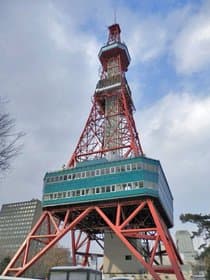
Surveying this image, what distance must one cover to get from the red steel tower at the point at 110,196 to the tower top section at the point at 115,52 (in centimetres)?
393

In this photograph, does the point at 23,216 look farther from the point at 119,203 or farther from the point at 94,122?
the point at 119,203

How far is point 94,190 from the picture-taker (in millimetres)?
40406

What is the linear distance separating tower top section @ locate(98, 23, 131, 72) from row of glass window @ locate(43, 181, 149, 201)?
89.8ft

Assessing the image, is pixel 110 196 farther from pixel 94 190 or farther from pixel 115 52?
pixel 115 52

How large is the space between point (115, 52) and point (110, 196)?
31.9 metres

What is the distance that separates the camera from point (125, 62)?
60.6 metres

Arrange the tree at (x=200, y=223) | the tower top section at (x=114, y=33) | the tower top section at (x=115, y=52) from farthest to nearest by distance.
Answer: the tower top section at (x=114, y=33)
the tower top section at (x=115, y=52)
the tree at (x=200, y=223)

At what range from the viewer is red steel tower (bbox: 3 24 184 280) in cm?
3750

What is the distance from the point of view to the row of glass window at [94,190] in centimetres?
3847

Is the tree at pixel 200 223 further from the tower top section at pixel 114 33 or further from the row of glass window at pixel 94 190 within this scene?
the tower top section at pixel 114 33

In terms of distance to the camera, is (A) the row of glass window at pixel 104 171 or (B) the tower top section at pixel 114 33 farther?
(B) the tower top section at pixel 114 33

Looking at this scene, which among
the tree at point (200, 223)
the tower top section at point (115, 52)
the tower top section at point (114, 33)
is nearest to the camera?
the tree at point (200, 223)

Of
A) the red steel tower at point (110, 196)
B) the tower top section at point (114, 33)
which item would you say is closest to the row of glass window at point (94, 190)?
the red steel tower at point (110, 196)

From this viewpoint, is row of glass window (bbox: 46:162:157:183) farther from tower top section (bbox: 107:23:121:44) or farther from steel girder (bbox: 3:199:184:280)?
Result: tower top section (bbox: 107:23:121:44)
